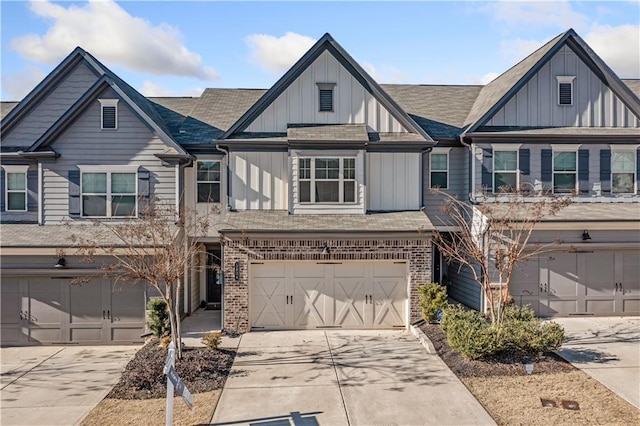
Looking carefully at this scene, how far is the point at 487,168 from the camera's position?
15.0 metres

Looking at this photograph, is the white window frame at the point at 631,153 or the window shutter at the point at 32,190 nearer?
the window shutter at the point at 32,190

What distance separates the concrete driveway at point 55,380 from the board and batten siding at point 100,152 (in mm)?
4301

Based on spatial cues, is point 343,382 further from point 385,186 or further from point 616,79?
point 616,79

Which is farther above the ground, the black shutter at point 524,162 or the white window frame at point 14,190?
the black shutter at point 524,162

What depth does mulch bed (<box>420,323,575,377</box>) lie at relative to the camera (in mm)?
9516

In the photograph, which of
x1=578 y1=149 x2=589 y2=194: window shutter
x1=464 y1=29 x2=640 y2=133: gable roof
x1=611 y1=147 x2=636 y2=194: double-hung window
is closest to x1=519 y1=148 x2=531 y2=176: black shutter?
x1=464 y1=29 x2=640 y2=133: gable roof

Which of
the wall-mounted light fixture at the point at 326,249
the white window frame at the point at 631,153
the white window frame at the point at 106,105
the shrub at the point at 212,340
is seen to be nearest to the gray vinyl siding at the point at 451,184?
the wall-mounted light fixture at the point at 326,249

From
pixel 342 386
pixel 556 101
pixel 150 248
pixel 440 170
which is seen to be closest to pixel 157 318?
pixel 150 248

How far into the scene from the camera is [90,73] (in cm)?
1538

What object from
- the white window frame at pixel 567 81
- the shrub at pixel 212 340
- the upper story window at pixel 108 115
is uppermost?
the white window frame at pixel 567 81

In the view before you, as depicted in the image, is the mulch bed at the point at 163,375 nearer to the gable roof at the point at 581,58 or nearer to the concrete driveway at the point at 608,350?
the concrete driveway at the point at 608,350

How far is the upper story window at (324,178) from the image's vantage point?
45.7 ft

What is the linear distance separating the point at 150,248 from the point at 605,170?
49.8ft

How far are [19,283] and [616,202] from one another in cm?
1959
